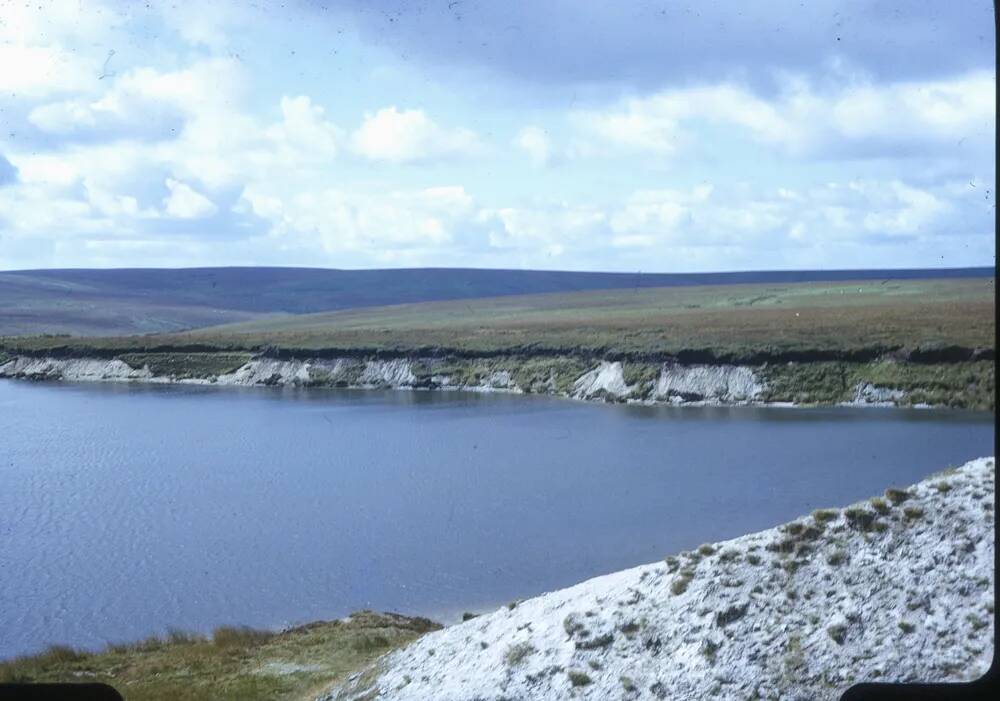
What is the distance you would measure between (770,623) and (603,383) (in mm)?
38716

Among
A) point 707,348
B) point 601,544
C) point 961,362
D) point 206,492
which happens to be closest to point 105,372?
point 707,348

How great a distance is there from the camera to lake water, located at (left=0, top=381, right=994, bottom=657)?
57.2 feet

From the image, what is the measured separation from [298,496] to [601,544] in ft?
29.1

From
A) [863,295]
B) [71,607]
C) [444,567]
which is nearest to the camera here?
[71,607]

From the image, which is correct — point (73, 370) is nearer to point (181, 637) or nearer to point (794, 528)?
point (181, 637)

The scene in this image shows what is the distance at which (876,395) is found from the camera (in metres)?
40.5

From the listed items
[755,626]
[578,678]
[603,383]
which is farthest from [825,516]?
[603,383]

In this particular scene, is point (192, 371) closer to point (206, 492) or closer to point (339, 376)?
point (339, 376)

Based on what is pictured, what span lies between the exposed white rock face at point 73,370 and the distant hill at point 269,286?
49.9m

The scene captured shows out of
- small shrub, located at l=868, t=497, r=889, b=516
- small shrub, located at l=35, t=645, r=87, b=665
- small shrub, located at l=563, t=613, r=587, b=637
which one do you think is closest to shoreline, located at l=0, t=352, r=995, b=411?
small shrub, located at l=868, t=497, r=889, b=516

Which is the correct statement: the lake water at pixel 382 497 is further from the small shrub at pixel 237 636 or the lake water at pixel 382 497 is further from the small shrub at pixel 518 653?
the small shrub at pixel 518 653

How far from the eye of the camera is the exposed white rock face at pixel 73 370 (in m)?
61.0

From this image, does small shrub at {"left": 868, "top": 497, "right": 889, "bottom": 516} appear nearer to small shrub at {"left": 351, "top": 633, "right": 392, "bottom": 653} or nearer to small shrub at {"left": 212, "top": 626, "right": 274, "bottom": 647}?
small shrub at {"left": 351, "top": 633, "right": 392, "bottom": 653}

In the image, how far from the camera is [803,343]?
45.8 m
